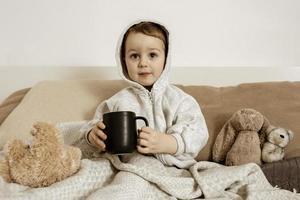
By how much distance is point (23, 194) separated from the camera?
893 mm

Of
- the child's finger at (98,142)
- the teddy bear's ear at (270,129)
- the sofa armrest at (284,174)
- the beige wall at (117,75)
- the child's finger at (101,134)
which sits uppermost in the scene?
the beige wall at (117,75)

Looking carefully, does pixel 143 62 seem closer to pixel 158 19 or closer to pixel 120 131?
pixel 120 131

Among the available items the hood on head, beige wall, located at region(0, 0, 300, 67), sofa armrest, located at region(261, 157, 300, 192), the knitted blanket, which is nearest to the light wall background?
beige wall, located at region(0, 0, 300, 67)

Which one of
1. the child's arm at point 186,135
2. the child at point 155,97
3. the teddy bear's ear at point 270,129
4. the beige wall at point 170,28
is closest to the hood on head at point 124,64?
the child at point 155,97

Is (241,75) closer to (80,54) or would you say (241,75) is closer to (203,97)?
(203,97)

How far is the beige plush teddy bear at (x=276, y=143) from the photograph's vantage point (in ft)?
4.09

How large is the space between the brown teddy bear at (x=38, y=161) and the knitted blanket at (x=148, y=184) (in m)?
0.03

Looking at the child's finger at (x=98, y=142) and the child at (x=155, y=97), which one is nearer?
the child's finger at (x=98, y=142)

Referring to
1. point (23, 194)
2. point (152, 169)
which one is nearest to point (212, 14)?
point (152, 169)

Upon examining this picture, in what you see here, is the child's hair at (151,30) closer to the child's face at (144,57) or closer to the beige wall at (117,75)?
the child's face at (144,57)

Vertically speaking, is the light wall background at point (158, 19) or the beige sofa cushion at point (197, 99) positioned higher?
the light wall background at point (158, 19)

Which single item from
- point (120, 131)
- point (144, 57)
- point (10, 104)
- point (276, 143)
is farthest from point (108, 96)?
point (276, 143)

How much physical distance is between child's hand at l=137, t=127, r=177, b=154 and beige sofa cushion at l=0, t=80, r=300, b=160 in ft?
0.70

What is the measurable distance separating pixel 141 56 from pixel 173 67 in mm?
532
